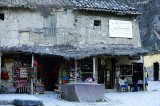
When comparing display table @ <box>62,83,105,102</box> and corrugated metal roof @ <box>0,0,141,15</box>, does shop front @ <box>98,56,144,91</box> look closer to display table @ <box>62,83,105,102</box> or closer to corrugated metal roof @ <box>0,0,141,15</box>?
corrugated metal roof @ <box>0,0,141,15</box>

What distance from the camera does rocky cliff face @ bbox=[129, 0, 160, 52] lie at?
125ft

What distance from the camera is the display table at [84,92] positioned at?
39.1ft

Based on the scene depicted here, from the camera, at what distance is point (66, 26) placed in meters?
17.7

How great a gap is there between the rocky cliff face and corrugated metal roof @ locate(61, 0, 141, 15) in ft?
63.4

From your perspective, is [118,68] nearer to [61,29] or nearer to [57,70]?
[57,70]

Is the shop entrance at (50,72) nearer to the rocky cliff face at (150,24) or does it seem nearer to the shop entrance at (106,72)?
the shop entrance at (106,72)

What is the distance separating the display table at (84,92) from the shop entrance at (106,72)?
6.56 metres

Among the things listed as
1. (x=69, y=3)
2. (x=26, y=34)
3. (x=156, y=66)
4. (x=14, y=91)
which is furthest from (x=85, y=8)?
(x=156, y=66)

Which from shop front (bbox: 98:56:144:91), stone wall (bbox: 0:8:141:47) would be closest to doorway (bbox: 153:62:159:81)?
shop front (bbox: 98:56:144:91)

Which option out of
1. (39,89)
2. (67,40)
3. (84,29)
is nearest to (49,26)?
(67,40)

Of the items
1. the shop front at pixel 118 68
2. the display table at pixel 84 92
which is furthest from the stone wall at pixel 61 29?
the display table at pixel 84 92

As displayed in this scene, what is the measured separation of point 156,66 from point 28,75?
69.4 ft

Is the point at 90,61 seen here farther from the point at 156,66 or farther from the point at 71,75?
the point at 156,66

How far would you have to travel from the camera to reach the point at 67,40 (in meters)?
17.5
